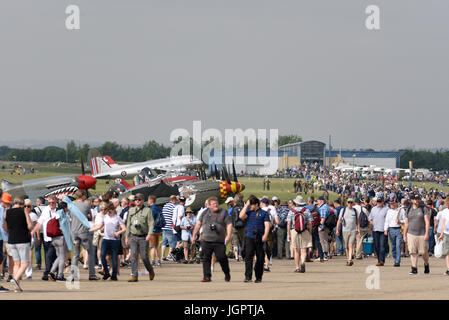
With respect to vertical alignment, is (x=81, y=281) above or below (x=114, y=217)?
below

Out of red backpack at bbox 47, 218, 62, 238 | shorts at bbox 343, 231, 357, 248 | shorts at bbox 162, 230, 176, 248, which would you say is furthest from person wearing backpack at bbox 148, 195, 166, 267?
shorts at bbox 343, 231, 357, 248

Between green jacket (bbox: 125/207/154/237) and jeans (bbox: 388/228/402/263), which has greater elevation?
green jacket (bbox: 125/207/154/237)

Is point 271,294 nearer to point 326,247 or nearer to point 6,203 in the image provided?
point 6,203

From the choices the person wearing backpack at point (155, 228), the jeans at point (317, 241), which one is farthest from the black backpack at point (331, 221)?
the person wearing backpack at point (155, 228)

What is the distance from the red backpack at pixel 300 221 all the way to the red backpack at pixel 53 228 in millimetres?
5496

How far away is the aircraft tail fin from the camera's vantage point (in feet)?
254

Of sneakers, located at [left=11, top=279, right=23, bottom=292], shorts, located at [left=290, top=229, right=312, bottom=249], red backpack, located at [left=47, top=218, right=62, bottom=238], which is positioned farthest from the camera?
shorts, located at [left=290, top=229, right=312, bottom=249]

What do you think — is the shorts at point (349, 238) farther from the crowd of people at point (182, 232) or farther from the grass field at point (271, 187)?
the grass field at point (271, 187)

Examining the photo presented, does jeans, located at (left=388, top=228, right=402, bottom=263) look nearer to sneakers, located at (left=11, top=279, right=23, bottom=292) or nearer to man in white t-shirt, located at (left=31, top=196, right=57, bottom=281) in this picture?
man in white t-shirt, located at (left=31, top=196, right=57, bottom=281)

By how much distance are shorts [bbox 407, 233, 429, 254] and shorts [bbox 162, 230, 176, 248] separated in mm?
6401

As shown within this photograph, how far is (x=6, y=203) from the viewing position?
14.3m

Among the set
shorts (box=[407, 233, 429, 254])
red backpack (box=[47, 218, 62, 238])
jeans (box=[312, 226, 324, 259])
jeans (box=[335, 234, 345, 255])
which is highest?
red backpack (box=[47, 218, 62, 238])
